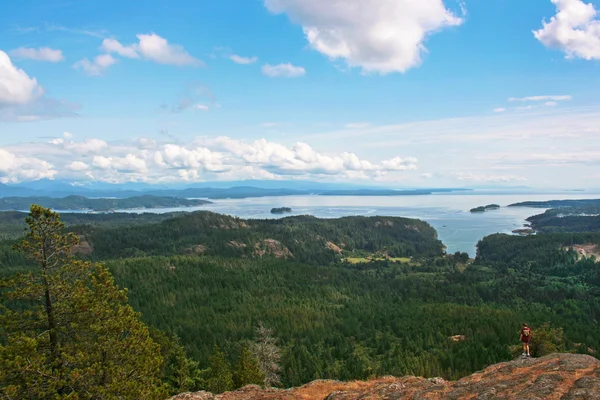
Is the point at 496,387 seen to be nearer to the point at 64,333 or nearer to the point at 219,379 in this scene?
the point at 64,333

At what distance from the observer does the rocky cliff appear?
21.9 meters

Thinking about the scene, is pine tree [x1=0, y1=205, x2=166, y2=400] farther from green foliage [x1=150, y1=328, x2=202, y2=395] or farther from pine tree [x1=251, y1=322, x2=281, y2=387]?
pine tree [x1=251, y1=322, x2=281, y2=387]


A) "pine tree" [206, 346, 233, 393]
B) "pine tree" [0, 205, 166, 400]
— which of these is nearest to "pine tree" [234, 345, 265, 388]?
"pine tree" [206, 346, 233, 393]

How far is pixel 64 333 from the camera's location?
1060 inches

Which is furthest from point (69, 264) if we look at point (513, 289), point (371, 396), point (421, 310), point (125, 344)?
point (513, 289)

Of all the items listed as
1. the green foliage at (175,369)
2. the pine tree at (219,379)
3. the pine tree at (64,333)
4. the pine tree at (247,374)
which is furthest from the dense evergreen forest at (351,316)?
the pine tree at (64,333)

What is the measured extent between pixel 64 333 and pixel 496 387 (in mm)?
29474

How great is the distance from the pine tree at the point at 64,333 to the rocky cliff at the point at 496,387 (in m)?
5.61

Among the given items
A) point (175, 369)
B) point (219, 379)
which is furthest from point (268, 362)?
point (175, 369)

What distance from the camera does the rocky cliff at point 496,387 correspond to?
21.9 m

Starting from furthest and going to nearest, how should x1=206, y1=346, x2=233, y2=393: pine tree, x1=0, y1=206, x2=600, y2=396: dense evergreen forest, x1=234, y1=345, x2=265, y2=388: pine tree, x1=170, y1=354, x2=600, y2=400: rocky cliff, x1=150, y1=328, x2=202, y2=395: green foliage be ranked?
x1=0, y1=206, x2=600, y2=396: dense evergreen forest → x1=150, y1=328, x2=202, y2=395: green foliage → x1=206, y1=346, x2=233, y2=393: pine tree → x1=234, y1=345, x2=265, y2=388: pine tree → x1=170, y1=354, x2=600, y2=400: rocky cliff

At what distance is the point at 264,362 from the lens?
77.1 m

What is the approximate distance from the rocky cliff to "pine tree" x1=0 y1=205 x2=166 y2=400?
5.61 m

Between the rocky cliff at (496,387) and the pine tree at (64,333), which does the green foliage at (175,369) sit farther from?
the pine tree at (64,333)
